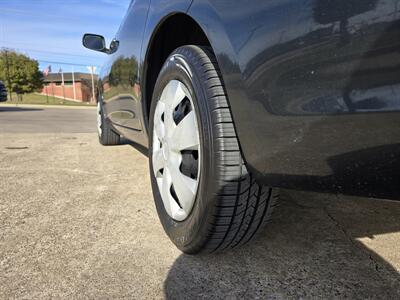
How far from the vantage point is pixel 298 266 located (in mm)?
1399

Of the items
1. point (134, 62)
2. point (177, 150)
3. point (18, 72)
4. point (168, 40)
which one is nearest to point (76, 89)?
point (18, 72)

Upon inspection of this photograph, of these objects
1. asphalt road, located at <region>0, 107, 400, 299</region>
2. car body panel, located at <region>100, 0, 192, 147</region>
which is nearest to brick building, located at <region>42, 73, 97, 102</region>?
car body panel, located at <region>100, 0, 192, 147</region>

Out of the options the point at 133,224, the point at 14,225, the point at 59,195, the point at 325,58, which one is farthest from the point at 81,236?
the point at 325,58

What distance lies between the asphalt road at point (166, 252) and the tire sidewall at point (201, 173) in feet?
0.34

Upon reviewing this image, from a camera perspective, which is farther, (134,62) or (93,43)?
(93,43)

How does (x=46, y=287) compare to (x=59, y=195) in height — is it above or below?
below

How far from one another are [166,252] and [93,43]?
2539 mm

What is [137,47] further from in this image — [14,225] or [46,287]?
[46,287]

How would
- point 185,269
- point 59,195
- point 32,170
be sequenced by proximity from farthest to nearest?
point 32,170 < point 59,195 < point 185,269

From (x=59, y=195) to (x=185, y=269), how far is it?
1226mm

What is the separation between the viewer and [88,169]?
9.98ft

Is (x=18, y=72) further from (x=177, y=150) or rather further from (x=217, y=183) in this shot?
(x=217, y=183)

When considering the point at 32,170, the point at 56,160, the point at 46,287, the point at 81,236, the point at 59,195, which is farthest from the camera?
the point at 56,160

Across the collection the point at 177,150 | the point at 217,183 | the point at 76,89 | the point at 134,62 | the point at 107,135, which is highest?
the point at 76,89
